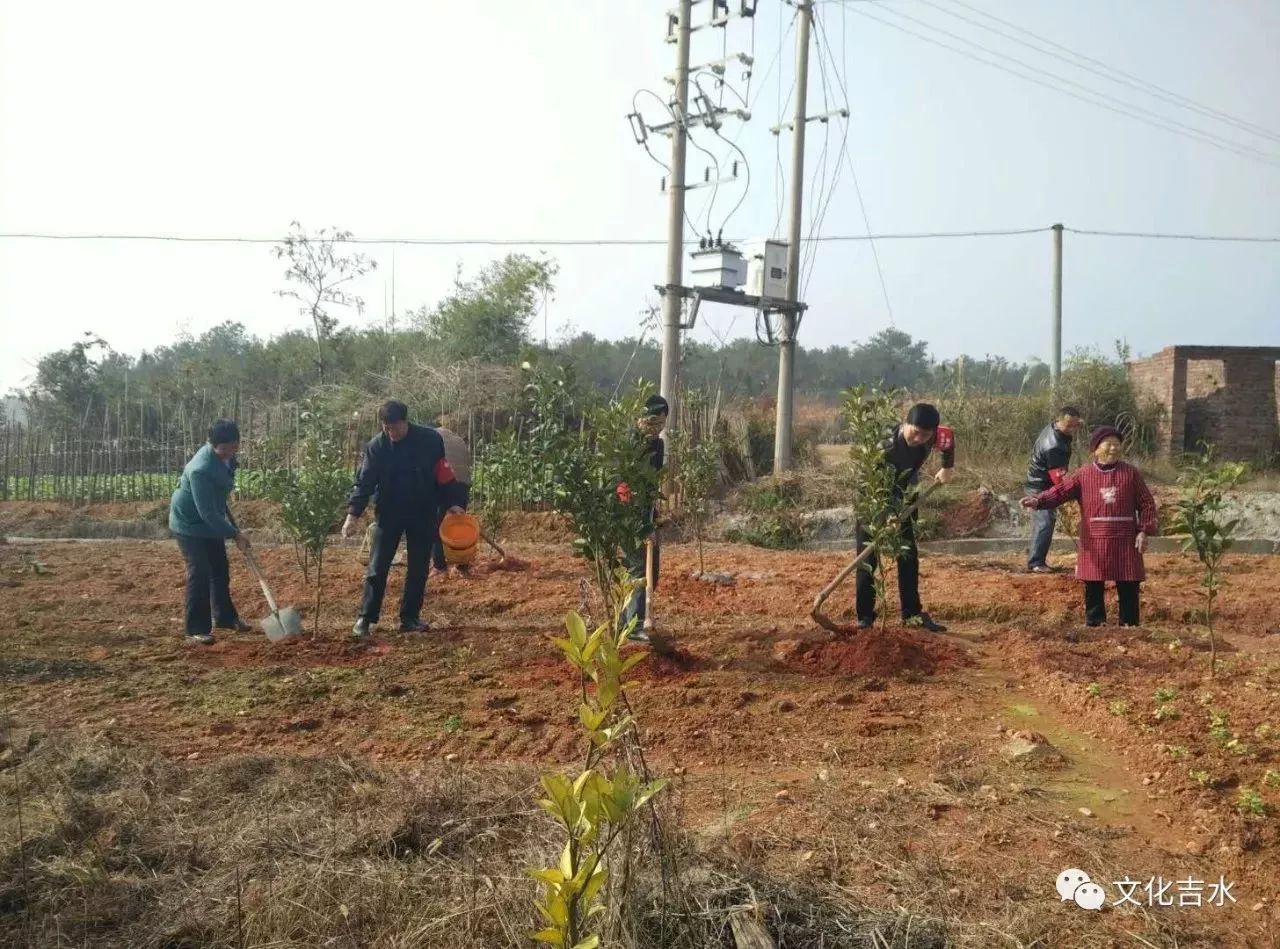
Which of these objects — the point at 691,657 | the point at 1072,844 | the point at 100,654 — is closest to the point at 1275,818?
the point at 1072,844

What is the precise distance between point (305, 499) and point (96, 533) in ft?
30.1

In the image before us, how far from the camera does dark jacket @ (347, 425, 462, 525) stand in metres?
6.91

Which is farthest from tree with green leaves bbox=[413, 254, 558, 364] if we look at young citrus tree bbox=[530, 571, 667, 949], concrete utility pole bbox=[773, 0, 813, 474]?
young citrus tree bbox=[530, 571, 667, 949]

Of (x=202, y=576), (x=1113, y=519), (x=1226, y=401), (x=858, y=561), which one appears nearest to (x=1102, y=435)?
(x=1113, y=519)

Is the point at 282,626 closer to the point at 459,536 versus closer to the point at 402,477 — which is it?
the point at 402,477

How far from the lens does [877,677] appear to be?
5656 millimetres

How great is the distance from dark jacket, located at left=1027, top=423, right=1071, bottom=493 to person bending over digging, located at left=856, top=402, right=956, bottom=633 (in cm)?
245

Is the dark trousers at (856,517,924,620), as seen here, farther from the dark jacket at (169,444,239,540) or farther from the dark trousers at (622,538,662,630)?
the dark jacket at (169,444,239,540)

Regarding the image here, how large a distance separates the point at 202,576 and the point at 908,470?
16.4ft

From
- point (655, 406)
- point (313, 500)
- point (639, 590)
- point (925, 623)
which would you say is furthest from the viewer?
point (313, 500)

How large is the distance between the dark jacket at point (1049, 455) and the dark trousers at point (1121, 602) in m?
1.80

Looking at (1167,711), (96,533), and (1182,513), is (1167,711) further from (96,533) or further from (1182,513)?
(96,533)

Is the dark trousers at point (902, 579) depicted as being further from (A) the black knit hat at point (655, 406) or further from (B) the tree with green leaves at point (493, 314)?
(B) the tree with green leaves at point (493, 314)

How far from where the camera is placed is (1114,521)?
6727 millimetres
